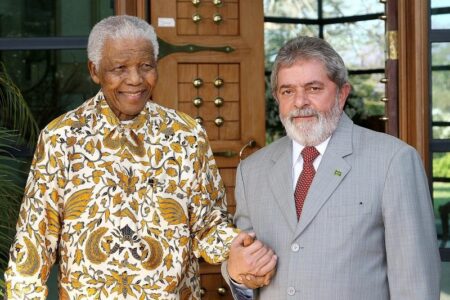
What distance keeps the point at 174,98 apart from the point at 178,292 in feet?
5.96

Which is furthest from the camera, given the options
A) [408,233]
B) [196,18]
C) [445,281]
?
[445,281]

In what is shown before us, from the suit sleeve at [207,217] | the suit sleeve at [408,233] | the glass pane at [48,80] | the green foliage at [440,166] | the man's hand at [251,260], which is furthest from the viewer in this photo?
the green foliage at [440,166]

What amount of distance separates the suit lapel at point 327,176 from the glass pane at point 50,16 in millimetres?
2139

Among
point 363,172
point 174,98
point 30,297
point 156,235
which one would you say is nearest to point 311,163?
point 363,172

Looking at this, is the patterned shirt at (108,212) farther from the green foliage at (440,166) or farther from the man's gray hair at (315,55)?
the green foliage at (440,166)

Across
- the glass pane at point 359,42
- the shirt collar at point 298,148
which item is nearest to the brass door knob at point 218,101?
the shirt collar at point 298,148

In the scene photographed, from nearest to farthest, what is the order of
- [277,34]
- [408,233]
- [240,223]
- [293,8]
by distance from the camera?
[408,233]
[240,223]
[277,34]
[293,8]

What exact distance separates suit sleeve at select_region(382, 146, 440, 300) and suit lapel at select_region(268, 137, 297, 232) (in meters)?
0.26

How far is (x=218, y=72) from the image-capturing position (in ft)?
15.1

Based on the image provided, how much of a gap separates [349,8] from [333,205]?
20.4 feet

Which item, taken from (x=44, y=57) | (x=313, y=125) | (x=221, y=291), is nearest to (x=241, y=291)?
(x=313, y=125)

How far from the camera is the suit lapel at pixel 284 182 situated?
2.61m

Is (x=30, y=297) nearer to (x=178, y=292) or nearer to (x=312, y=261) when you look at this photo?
(x=178, y=292)

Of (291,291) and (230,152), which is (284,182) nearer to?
(291,291)
